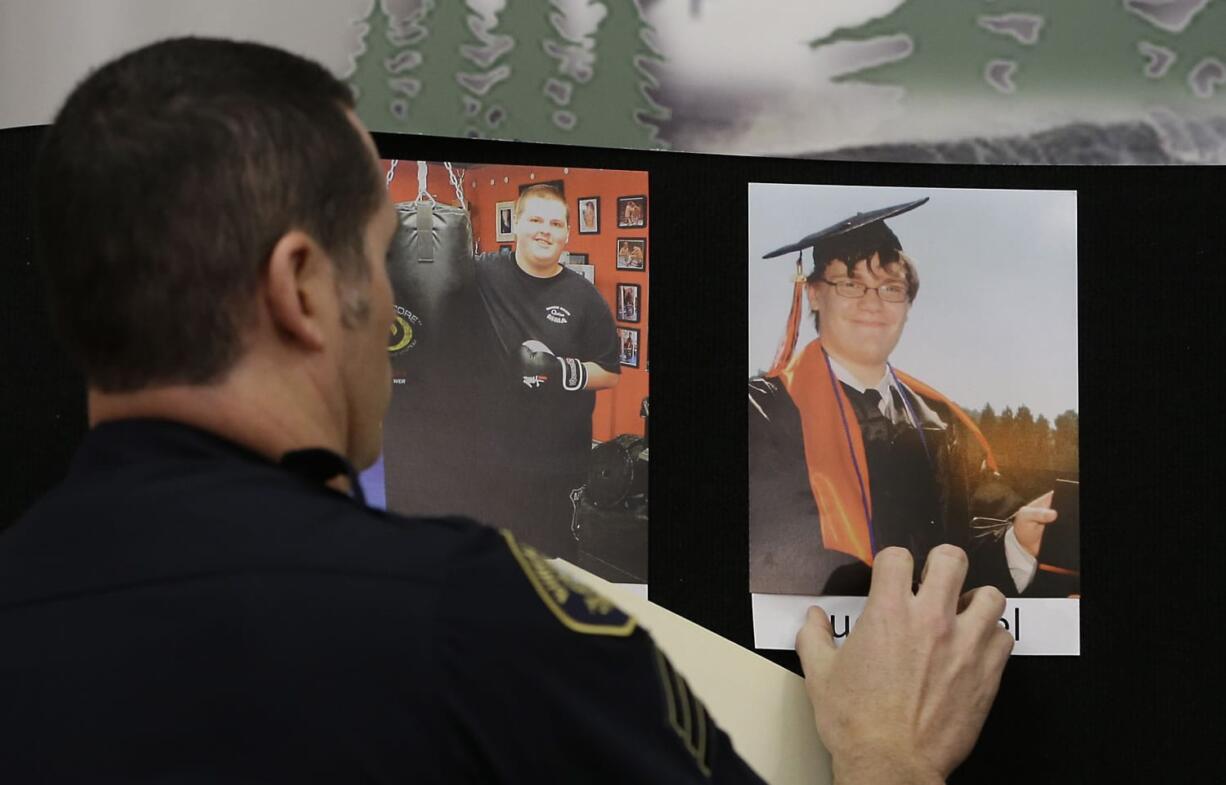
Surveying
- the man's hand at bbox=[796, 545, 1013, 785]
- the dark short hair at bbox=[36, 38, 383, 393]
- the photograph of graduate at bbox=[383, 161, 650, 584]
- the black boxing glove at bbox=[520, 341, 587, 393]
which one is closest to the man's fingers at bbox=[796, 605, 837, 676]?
the man's hand at bbox=[796, 545, 1013, 785]

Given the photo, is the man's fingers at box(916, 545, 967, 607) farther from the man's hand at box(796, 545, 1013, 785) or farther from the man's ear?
the man's ear

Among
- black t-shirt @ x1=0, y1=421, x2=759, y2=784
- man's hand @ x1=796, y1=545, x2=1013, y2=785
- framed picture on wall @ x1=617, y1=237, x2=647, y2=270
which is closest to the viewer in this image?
black t-shirt @ x1=0, y1=421, x2=759, y2=784

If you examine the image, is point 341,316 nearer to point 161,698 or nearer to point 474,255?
point 161,698

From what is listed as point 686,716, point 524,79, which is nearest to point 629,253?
point 524,79

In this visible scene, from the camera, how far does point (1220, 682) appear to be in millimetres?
743

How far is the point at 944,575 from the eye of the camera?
2.30 feet

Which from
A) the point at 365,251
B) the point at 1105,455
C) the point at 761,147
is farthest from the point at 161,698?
the point at 1105,455

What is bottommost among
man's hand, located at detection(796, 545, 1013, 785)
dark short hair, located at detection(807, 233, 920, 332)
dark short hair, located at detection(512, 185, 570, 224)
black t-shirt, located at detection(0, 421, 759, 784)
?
man's hand, located at detection(796, 545, 1013, 785)

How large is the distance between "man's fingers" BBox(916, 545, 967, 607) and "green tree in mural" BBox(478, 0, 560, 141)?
0.38 metres

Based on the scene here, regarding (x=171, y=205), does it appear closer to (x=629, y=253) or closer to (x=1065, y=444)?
(x=629, y=253)

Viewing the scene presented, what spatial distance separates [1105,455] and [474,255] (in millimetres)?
456

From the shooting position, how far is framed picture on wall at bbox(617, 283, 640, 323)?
28.8 inches

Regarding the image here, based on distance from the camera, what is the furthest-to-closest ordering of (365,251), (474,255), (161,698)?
(474,255) < (365,251) < (161,698)

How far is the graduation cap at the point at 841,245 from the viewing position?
737 mm
